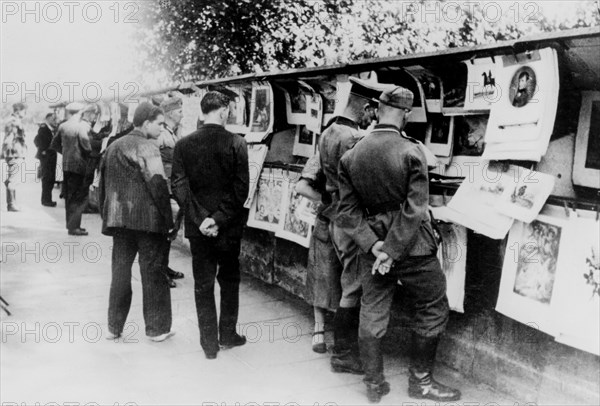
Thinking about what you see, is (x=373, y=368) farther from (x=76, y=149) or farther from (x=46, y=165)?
(x=46, y=165)

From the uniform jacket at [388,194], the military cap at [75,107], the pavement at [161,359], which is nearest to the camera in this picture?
the uniform jacket at [388,194]

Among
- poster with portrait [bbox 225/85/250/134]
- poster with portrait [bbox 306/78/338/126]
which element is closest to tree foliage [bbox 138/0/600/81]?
poster with portrait [bbox 225/85/250/134]

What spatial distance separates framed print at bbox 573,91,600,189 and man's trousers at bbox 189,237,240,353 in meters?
2.45

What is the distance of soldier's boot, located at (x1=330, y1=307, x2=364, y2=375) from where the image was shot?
4.36 metres

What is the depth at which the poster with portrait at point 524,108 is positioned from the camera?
3.44 metres

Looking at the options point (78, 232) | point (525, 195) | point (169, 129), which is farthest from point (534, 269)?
point (78, 232)

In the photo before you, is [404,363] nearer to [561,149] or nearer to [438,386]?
[438,386]

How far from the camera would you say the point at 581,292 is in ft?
10.8

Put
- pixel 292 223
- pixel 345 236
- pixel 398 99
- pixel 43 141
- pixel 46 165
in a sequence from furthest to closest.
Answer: pixel 43 141, pixel 46 165, pixel 292 223, pixel 345 236, pixel 398 99

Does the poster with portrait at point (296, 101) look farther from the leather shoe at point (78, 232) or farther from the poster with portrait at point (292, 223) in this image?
the leather shoe at point (78, 232)

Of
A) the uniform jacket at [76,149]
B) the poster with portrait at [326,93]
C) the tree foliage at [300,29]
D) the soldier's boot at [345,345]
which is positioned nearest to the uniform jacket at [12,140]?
the uniform jacket at [76,149]

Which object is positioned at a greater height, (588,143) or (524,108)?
(524,108)

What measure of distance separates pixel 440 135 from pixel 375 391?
6.46 feet

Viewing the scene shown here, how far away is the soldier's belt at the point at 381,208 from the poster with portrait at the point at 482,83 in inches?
37.4
